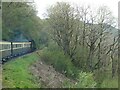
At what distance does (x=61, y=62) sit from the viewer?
105ft

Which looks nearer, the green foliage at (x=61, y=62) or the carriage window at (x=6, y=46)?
the carriage window at (x=6, y=46)

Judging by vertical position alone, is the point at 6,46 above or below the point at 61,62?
above

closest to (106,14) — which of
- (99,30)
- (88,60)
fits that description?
(99,30)

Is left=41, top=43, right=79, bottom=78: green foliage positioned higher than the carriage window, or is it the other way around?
the carriage window

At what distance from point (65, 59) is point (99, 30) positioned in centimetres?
658

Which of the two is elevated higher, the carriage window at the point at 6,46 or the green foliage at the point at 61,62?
the carriage window at the point at 6,46

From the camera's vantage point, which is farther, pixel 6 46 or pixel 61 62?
pixel 61 62

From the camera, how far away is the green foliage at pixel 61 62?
31447 millimetres

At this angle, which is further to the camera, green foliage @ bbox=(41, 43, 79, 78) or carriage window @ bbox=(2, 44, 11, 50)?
green foliage @ bbox=(41, 43, 79, 78)

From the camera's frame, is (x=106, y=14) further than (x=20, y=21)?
Yes

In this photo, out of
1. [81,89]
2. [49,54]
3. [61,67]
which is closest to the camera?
[81,89]

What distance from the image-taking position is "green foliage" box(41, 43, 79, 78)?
31447 millimetres

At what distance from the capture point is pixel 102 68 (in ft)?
116

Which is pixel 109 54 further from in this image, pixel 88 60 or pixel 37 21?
pixel 37 21
